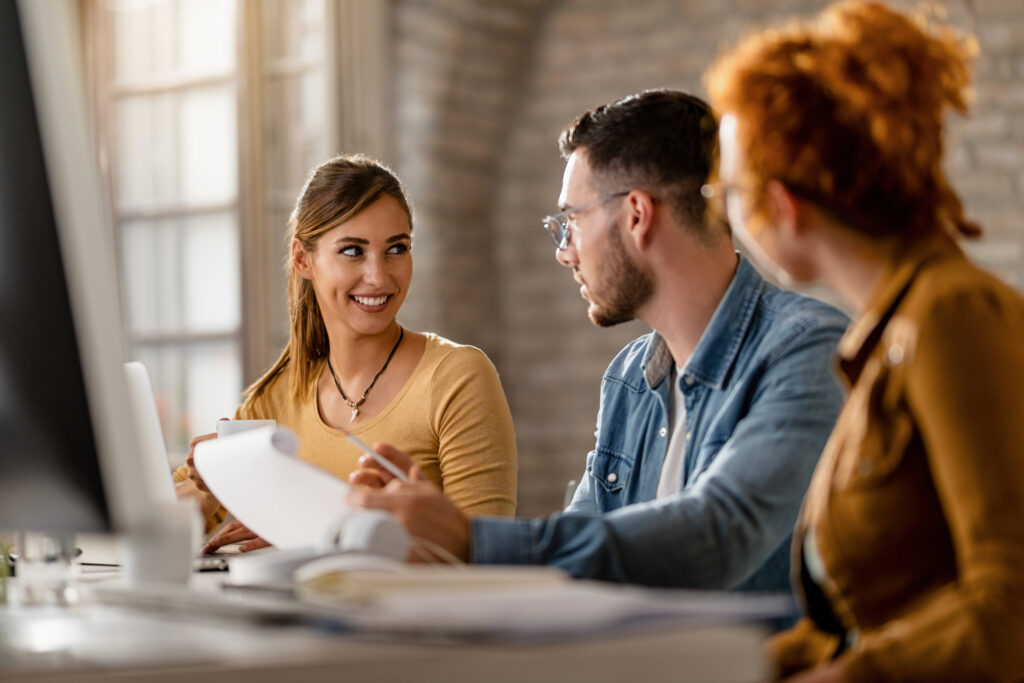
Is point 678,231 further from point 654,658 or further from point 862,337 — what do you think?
point 654,658

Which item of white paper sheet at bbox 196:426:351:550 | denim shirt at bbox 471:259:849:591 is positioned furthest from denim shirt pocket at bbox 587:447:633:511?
white paper sheet at bbox 196:426:351:550

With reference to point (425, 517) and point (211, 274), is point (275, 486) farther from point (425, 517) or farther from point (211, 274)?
point (211, 274)

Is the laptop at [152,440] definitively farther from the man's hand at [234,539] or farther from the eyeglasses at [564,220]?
the eyeglasses at [564,220]

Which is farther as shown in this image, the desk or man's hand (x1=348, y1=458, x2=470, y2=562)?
man's hand (x1=348, y1=458, x2=470, y2=562)

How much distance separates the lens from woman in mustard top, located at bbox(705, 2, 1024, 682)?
2.93ft

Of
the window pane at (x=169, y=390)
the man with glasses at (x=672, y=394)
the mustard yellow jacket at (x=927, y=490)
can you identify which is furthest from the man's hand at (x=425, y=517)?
the window pane at (x=169, y=390)

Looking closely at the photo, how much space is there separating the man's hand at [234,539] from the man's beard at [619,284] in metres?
0.60

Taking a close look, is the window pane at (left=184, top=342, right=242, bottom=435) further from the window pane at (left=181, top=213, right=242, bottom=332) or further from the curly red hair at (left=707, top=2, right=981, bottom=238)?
the curly red hair at (left=707, top=2, right=981, bottom=238)

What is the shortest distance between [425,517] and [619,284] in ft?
2.30

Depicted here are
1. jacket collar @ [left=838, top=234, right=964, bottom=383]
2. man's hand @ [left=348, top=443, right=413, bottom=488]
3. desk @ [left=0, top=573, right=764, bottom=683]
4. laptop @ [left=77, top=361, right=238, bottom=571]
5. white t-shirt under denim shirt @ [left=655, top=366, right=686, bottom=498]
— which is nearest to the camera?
desk @ [left=0, top=573, right=764, bottom=683]

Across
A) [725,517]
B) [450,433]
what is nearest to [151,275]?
[450,433]

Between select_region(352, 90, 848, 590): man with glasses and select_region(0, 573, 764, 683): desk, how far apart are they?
1.14ft

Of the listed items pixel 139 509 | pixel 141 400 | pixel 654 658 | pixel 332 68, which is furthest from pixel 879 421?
pixel 332 68

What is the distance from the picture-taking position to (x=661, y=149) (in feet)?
5.60
